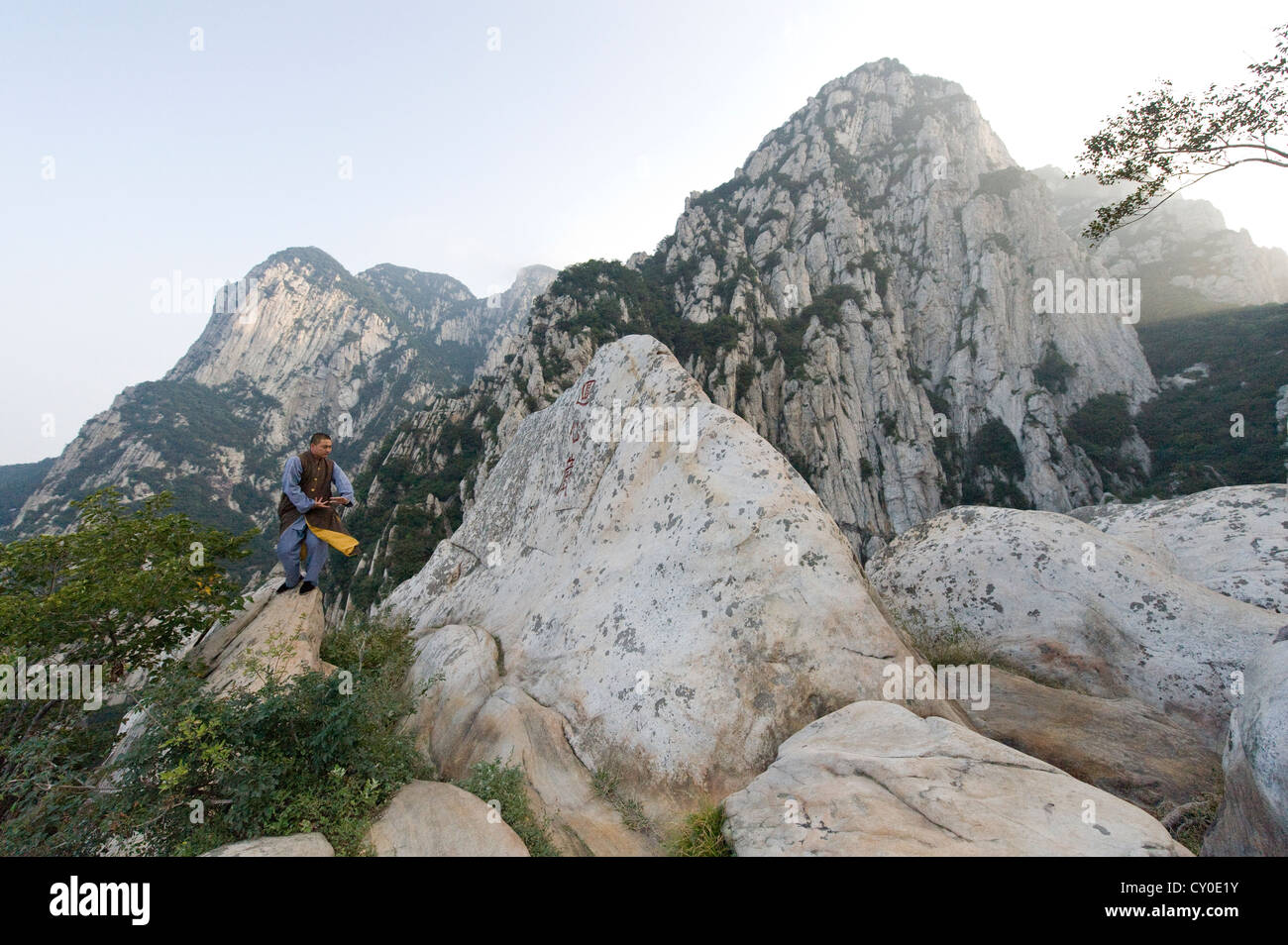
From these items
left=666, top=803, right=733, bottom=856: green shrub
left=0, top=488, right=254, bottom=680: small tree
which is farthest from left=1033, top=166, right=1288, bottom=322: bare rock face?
left=0, top=488, right=254, bottom=680: small tree

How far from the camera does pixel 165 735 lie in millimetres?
4598

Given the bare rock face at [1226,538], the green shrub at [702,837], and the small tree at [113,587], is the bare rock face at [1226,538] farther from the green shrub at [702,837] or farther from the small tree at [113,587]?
the small tree at [113,587]

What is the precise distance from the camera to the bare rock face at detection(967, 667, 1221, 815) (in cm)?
625

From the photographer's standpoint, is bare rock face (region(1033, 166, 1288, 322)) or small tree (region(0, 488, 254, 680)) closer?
small tree (region(0, 488, 254, 680))

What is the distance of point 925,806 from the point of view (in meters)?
4.07

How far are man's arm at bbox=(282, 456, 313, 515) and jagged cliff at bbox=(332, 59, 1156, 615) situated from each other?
62190 mm

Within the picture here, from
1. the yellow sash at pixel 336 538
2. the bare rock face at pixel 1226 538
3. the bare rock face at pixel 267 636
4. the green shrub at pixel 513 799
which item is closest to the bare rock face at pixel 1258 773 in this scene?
the green shrub at pixel 513 799

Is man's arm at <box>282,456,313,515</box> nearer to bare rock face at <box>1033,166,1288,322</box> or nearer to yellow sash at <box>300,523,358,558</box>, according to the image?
yellow sash at <box>300,523,358,558</box>

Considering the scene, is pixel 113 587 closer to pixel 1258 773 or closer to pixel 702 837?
pixel 702 837

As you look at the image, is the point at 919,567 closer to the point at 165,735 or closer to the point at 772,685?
the point at 772,685

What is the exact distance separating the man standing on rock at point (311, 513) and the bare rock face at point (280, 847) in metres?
4.85

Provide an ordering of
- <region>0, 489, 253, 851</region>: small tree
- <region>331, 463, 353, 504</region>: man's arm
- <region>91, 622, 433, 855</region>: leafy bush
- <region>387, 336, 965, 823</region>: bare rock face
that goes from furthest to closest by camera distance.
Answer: <region>331, 463, 353, 504</region>: man's arm, <region>0, 489, 253, 851</region>: small tree, <region>387, 336, 965, 823</region>: bare rock face, <region>91, 622, 433, 855</region>: leafy bush
